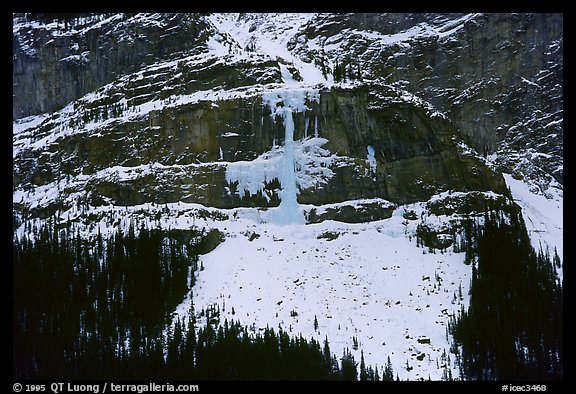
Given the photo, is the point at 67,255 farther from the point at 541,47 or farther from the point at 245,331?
the point at 541,47

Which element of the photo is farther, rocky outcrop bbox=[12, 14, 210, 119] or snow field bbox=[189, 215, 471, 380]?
rocky outcrop bbox=[12, 14, 210, 119]

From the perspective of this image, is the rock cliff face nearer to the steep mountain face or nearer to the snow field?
the steep mountain face

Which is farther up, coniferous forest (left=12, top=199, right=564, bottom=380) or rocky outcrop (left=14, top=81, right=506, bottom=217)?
rocky outcrop (left=14, top=81, right=506, bottom=217)

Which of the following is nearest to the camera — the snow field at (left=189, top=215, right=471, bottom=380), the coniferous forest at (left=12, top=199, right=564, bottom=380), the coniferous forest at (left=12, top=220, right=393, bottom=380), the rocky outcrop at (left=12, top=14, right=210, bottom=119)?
the coniferous forest at (left=12, top=199, right=564, bottom=380)

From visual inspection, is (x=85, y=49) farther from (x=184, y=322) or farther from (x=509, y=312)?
(x=509, y=312)

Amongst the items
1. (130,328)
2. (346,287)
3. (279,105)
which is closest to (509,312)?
(346,287)

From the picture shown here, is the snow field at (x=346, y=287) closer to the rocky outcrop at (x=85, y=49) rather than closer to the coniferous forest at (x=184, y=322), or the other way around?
the coniferous forest at (x=184, y=322)

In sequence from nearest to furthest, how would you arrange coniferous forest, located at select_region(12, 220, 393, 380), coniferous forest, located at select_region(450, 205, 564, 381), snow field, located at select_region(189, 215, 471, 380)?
coniferous forest, located at select_region(450, 205, 564, 381), coniferous forest, located at select_region(12, 220, 393, 380), snow field, located at select_region(189, 215, 471, 380)

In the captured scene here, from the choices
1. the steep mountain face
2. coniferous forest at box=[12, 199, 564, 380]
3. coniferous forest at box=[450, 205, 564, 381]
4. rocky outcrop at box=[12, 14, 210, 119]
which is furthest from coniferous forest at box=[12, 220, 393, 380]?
rocky outcrop at box=[12, 14, 210, 119]
